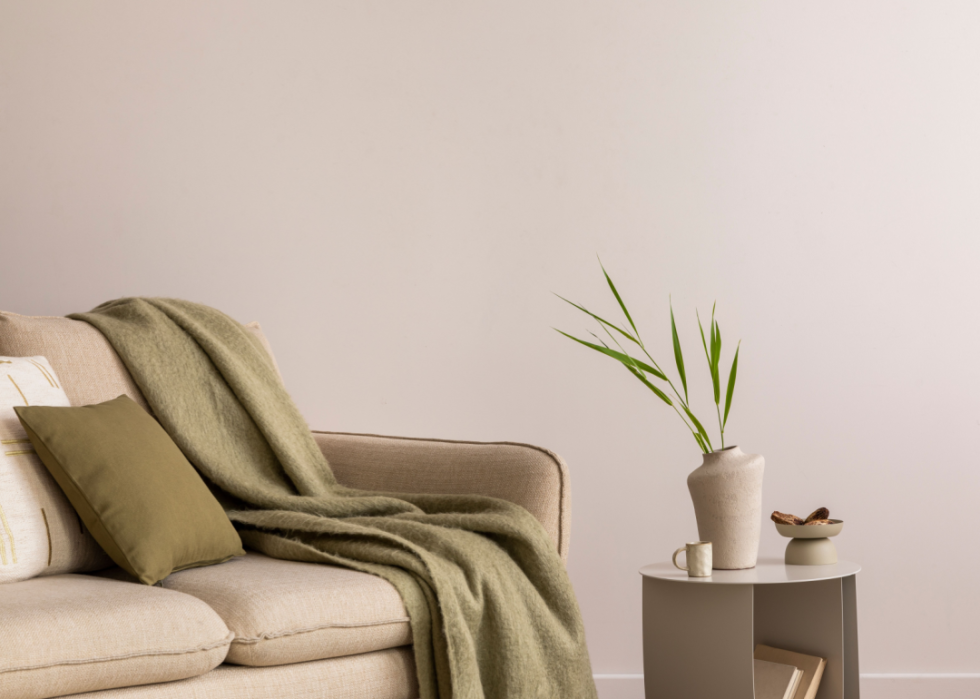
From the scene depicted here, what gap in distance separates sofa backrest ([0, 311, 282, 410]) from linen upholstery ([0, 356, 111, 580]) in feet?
0.55

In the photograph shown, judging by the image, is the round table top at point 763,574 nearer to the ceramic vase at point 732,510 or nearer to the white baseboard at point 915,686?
the ceramic vase at point 732,510

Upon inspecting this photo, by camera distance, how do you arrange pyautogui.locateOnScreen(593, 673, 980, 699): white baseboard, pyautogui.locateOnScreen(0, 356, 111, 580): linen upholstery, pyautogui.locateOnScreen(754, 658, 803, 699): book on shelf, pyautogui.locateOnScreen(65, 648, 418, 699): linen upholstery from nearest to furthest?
pyautogui.locateOnScreen(65, 648, 418, 699): linen upholstery < pyautogui.locateOnScreen(0, 356, 111, 580): linen upholstery < pyautogui.locateOnScreen(754, 658, 803, 699): book on shelf < pyautogui.locateOnScreen(593, 673, 980, 699): white baseboard

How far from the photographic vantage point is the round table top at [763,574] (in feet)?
4.71

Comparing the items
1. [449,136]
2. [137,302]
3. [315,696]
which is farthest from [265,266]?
[315,696]

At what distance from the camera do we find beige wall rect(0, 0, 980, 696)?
2.16m

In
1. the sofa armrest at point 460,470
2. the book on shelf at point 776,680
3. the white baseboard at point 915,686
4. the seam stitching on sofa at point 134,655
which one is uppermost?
the sofa armrest at point 460,470

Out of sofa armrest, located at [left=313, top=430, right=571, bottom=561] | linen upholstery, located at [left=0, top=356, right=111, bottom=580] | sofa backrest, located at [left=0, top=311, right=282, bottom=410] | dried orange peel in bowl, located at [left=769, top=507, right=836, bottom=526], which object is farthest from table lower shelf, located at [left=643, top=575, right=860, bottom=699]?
sofa backrest, located at [left=0, top=311, right=282, bottom=410]

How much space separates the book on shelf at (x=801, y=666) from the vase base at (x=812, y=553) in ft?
0.57

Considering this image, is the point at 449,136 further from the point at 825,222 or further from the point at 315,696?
the point at 315,696

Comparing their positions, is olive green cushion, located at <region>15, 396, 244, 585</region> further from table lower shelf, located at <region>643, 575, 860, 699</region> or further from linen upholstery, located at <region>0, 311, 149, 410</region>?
table lower shelf, located at <region>643, 575, 860, 699</region>

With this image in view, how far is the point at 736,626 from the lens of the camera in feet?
4.67

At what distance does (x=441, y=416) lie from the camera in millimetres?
2219

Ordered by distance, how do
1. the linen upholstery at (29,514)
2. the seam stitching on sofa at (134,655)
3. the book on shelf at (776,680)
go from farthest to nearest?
1. the book on shelf at (776,680)
2. the linen upholstery at (29,514)
3. the seam stitching on sofa at (134,655)

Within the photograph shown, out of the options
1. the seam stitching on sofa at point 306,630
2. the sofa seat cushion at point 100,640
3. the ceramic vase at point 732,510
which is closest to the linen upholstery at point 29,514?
the sofa seat cushion at point 100,640
